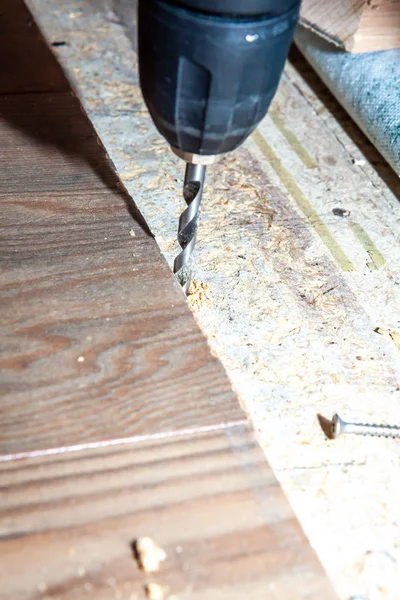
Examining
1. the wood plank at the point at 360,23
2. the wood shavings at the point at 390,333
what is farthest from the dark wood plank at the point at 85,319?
the wood plank at the point at 360,23

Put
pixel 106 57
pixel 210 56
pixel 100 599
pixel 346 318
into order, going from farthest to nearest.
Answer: pixel 106 57, pixel 346 318, pixel 210 56, pixel 100 599

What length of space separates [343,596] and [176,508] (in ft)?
0.96

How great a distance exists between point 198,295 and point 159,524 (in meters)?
0.59

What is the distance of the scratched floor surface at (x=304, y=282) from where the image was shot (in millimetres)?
866

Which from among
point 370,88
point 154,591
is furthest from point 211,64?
point 370,88

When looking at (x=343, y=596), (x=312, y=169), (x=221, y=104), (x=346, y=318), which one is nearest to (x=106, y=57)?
(x=312, y=169)

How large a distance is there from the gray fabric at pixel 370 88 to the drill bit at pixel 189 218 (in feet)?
2.21

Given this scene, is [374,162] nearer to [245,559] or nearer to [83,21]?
[83,21]

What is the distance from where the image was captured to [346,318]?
1.13 m

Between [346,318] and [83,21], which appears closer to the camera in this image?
[346,318]

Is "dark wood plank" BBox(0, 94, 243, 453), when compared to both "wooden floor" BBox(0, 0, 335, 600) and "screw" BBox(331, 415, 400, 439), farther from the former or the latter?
"screw" BBox(331, 415, 400, 439)

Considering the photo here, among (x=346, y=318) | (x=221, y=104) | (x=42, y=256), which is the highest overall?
(x=221, y=104)

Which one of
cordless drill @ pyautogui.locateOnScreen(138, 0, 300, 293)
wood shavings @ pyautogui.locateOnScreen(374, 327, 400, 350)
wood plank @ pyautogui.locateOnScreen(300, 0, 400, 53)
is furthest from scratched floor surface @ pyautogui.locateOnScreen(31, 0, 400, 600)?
cordless drill @ pyautogui.locateOnScreen(138, 0, 300, 293)

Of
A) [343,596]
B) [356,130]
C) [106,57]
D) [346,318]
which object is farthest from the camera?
[106,57]
